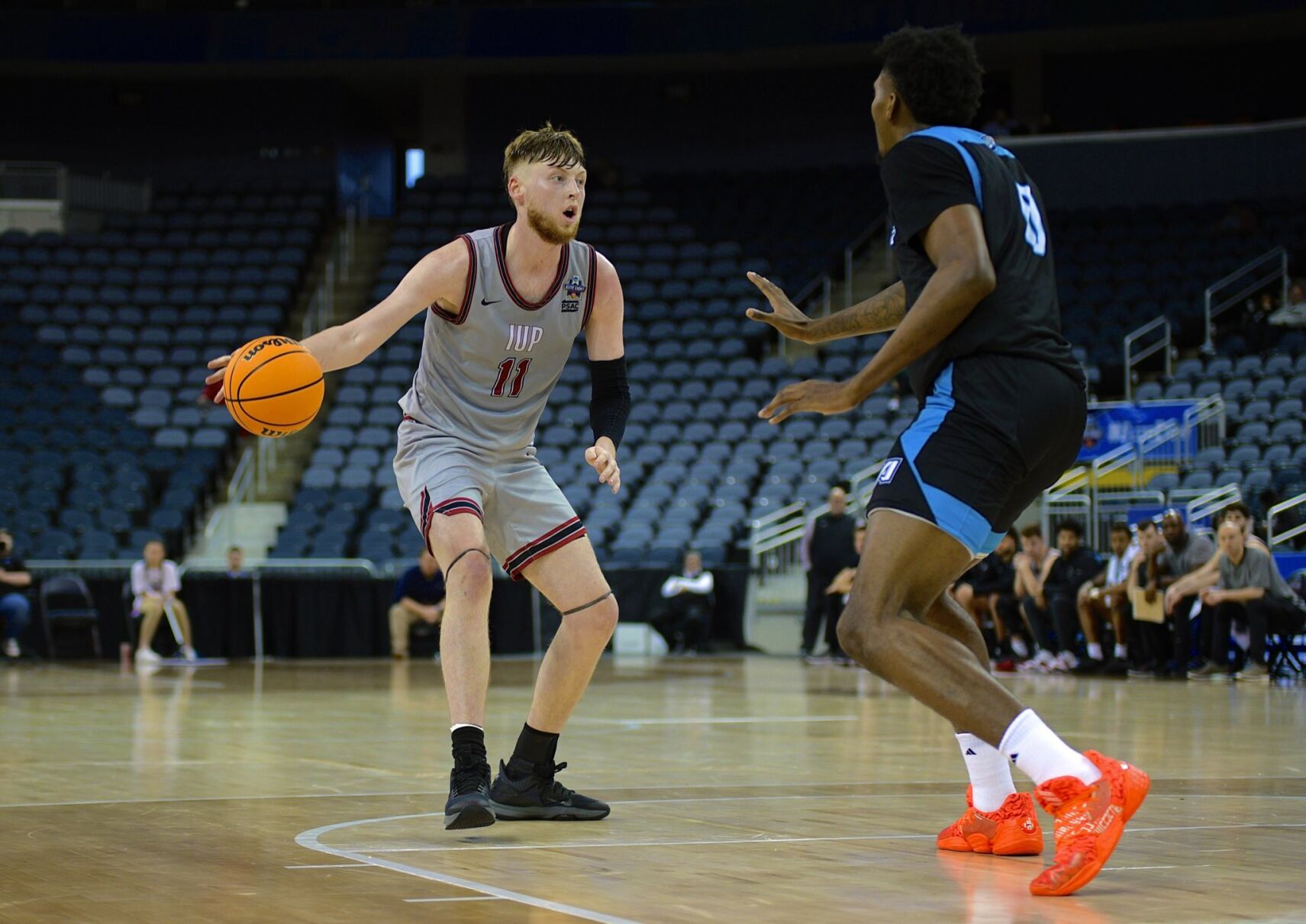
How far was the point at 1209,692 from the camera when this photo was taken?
39.1ft

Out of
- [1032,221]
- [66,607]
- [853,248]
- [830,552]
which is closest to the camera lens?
[1032,221]

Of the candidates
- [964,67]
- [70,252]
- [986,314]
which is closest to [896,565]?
[986,314]

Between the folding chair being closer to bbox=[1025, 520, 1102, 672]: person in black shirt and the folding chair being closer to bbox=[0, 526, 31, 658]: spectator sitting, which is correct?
bbox=[0, 526, 31, 658]: spectator sitting

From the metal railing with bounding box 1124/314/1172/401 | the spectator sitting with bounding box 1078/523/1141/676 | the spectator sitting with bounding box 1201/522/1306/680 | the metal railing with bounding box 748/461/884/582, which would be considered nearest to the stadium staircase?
the metal railing with bounding box 748/461/884/582

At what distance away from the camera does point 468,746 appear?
16.0 feet

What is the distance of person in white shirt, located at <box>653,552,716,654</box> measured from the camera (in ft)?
60.8

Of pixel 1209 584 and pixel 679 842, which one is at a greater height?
pixel 1209 584

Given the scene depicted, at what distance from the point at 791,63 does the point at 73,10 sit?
41.8 feet

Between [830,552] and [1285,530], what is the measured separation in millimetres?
4423

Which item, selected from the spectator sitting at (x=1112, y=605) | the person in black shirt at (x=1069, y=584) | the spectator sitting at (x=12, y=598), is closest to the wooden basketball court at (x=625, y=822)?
the spectator sitting at (x=1112, y=605)

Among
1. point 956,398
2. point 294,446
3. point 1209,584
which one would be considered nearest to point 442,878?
point 956,398

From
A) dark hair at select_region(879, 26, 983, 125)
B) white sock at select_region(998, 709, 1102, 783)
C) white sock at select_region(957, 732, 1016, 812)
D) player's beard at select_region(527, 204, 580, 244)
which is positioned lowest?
white sock at select_region(957, 732, 1016, 812)

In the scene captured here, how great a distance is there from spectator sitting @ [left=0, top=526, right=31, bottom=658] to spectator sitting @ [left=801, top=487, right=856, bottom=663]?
8245mm

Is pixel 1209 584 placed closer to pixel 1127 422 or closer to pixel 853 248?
pixel 1127 422
